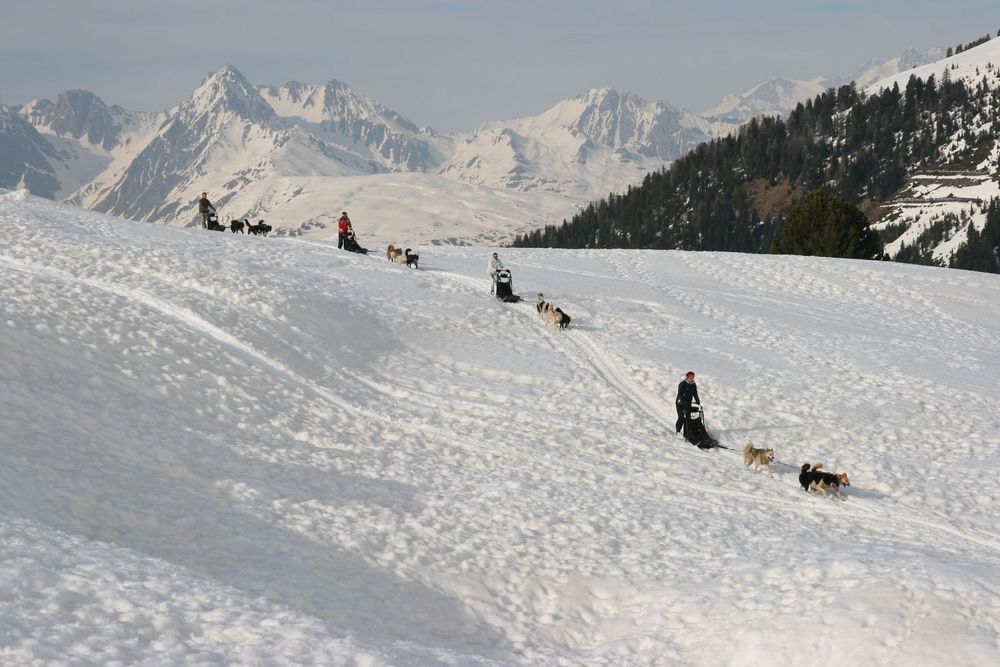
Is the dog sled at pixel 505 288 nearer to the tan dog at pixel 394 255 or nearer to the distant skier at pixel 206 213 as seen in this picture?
the tan dog at pixel 394 255

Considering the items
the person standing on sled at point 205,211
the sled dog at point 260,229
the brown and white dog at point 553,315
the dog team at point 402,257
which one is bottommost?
the brown and white dog at point 553,315

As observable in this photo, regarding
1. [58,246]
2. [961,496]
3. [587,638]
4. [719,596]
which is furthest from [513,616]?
[58,246]

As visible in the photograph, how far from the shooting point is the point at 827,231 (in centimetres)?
8369

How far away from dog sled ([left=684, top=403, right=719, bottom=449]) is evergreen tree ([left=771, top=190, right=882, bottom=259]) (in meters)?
62.7

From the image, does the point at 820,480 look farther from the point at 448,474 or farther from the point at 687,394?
the point at 448,474

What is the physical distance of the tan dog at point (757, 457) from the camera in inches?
946

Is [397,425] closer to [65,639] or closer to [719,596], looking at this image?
[719,596]

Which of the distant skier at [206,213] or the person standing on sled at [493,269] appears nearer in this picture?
the person standing on sled at [493,269]

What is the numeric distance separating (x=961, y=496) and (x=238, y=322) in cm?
2224

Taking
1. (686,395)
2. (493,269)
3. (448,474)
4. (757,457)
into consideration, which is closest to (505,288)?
(493,269)

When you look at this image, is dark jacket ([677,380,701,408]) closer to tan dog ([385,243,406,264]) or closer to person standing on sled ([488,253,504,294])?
person standing on sled ([488,253,504,294])

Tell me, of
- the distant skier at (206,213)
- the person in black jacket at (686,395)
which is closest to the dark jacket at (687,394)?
the person in black jacket at (686,395)

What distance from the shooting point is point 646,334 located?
120 feet

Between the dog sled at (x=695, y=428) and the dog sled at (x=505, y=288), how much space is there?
14342 mm
